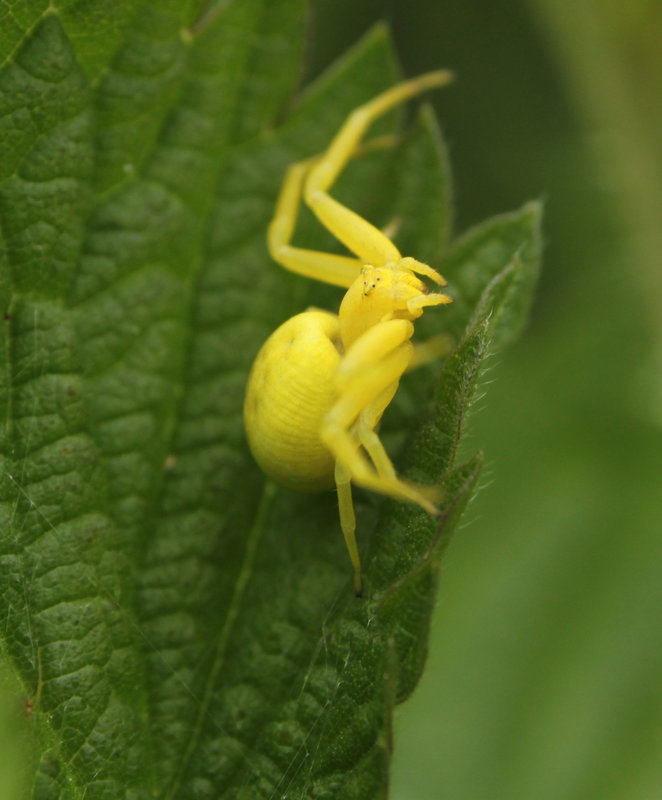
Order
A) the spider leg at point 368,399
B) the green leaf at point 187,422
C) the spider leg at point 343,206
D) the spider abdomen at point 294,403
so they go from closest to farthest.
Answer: the green leaf at point 187,422 → the spider leg at point 368,399 → the spider abdomen at point 294,403 → the spider leg at point 343,206

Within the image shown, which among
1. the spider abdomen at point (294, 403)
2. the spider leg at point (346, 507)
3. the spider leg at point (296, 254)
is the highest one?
the spider leg at point (296, 254)

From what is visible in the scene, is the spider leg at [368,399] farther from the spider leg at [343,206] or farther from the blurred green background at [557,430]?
the blurred green background at [557,430]

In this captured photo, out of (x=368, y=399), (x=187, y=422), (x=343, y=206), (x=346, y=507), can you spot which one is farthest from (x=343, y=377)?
(x=343, y=206)

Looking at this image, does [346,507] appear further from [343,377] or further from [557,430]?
[557,430]

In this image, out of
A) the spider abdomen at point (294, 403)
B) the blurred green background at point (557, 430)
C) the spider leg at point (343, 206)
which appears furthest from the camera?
the blurred green background at point (557, 430)

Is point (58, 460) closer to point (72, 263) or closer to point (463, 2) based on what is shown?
point (72, 263)

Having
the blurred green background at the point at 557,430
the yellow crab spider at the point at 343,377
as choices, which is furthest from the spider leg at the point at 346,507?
the blurred green background at the point at 557,430

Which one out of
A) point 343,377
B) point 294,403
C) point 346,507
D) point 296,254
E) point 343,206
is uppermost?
point 343,206
